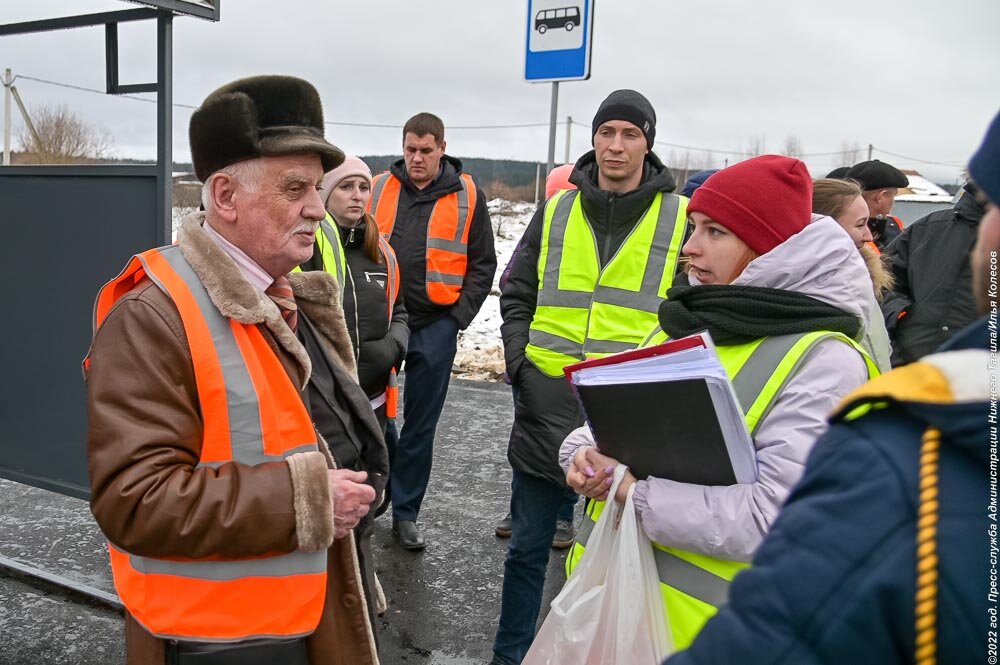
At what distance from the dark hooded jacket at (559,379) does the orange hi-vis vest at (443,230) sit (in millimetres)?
1396

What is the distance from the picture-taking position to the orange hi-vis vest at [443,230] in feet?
15.8

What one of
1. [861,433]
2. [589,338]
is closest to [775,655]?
[861,433]

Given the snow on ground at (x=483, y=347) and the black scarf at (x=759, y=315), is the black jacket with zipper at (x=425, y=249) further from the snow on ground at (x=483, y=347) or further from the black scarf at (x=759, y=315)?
the black scarf at (x=759, y=315)

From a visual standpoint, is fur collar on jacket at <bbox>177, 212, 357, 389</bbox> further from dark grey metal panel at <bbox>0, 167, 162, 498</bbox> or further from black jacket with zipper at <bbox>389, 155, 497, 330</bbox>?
black jacket with zipper at <bbox>389, 155, 497, 330</bbox>

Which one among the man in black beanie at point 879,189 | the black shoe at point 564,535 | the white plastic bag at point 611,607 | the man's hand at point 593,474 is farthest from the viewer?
the man in black beanie at point 879,189


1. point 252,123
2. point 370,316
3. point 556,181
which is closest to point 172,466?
point 252,123

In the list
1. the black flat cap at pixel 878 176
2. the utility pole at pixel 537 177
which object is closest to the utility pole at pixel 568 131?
the utility pole at pixel 537 177

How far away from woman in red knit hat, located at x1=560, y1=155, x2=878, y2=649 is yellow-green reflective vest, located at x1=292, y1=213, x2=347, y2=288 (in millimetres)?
1785

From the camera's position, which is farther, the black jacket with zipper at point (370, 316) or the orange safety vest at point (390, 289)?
the orange safety vest at point (390, 289)

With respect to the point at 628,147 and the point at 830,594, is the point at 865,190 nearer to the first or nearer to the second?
the point at 628,147

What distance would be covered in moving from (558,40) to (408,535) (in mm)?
3177

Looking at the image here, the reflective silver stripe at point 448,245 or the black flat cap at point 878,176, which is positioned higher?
the black flat cap at point 878,176

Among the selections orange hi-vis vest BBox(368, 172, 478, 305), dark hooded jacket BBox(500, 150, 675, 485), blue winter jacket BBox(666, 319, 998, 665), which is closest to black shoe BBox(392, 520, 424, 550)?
orange hi-vis vest BBox(368, 172, 478, 305)

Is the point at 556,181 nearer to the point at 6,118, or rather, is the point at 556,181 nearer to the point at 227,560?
the point at 6,118
